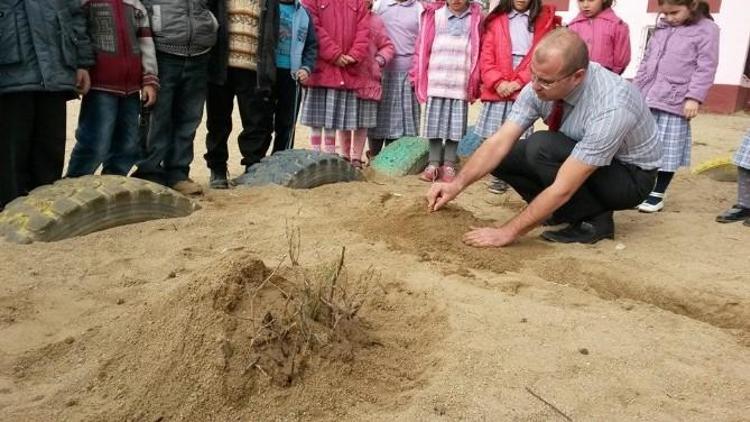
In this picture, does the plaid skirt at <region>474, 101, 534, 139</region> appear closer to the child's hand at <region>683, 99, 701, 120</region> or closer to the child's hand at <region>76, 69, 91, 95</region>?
the child's hand at <region>683, 99, 701, 120</region>

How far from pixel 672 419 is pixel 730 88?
10432 mm

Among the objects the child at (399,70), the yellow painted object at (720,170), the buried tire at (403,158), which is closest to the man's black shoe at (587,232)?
the buried tire at (403,158)

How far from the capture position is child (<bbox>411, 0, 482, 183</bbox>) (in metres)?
4.60

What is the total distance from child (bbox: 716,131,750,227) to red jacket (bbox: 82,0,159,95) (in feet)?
10.8

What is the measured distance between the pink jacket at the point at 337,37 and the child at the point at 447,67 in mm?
431

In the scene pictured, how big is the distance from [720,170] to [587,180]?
8.77 ft

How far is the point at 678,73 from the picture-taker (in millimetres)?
4086

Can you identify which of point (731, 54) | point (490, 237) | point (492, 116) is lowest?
point (490, 237)

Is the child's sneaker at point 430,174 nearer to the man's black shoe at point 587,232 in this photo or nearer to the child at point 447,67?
the child at point 447,67

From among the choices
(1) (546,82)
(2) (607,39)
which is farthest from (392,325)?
(2) (607,39)

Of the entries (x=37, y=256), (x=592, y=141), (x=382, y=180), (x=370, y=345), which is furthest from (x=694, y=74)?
(x=37, y=256)

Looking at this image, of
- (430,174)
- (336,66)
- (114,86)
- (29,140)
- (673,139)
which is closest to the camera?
(29,140)

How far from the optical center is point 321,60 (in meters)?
4.57

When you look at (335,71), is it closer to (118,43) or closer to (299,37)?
(299,37)
